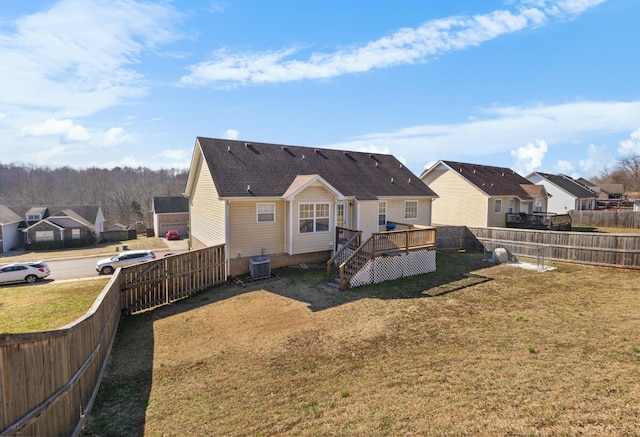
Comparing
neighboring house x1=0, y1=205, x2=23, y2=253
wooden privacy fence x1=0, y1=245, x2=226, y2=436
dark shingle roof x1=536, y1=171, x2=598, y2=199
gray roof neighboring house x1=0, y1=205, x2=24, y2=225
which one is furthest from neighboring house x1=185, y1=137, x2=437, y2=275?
dark shingle roof x1=536, y1=171, x2=598, y2=199

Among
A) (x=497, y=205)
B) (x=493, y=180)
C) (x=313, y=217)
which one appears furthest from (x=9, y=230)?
(x=493, y=180)

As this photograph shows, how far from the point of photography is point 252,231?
16188 millimetres

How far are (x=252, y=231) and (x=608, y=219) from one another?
39518mm

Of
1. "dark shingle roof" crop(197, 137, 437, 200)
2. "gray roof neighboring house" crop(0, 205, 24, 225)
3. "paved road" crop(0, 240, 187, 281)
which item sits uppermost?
"dark shingle roof" crop(197, 137, 437, 200)

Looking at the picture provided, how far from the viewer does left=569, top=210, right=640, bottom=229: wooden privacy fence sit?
34.4 m

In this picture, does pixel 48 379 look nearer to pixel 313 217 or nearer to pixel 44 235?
pixel 313 217

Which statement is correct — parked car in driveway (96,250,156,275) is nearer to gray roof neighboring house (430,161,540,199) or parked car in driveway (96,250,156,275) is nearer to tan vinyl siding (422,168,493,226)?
tan vinyl siding (422,168,493,226)

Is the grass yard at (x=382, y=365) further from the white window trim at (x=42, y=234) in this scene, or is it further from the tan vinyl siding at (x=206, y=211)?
the white window trim at (x=42, y=234)

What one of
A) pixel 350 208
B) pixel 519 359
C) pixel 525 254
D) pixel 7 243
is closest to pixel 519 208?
pixel 525 254

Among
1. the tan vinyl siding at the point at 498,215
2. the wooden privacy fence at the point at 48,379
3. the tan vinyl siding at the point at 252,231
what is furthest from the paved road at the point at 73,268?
the tan vinyl siding at the point at 498,215

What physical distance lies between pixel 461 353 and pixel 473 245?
16.8 m

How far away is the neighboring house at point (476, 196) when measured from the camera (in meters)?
28.6

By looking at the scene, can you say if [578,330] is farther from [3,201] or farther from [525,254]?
[3,201]

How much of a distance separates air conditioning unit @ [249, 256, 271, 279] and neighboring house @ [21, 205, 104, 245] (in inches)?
1377
